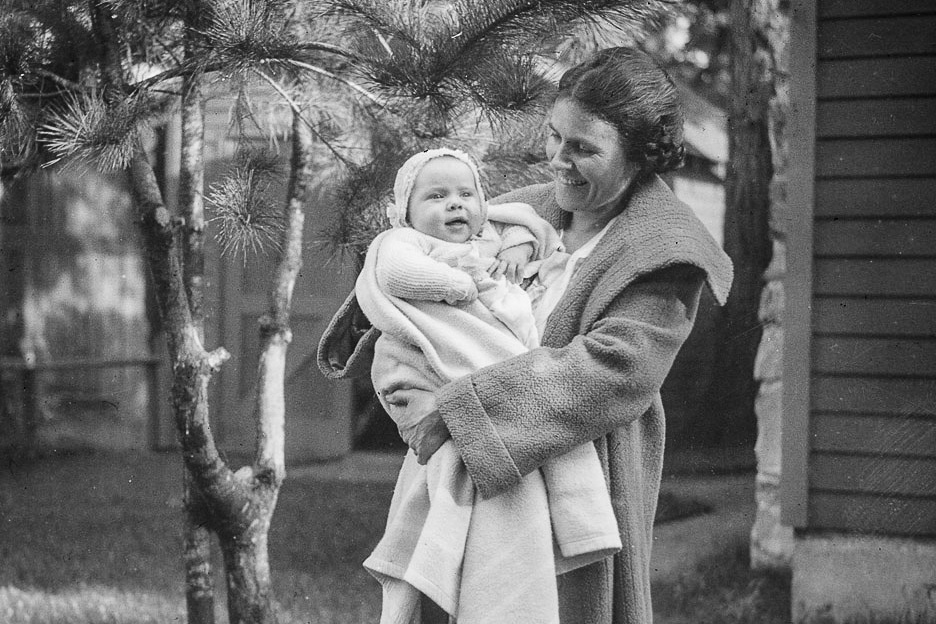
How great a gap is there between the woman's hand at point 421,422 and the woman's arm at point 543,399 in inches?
1.2

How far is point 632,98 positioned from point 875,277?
1.88 metres

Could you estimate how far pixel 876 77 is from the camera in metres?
3.21

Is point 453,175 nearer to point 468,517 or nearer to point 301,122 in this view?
point 468,517

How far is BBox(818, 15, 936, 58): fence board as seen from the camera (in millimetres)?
3148

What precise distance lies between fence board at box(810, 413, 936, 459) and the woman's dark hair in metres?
1.88

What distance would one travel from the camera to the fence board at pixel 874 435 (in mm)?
3215

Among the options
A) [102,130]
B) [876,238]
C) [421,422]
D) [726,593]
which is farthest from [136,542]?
[876,238]

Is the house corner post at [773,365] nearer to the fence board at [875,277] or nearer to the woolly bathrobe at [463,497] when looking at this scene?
the fence board at [875,277]

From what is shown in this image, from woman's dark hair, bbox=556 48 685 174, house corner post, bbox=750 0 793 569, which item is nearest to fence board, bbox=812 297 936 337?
house corner post, bbox=750 0 793 569

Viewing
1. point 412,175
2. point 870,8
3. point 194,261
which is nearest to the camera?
point 412,175

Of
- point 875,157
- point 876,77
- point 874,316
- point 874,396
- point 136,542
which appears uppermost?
point 876,77

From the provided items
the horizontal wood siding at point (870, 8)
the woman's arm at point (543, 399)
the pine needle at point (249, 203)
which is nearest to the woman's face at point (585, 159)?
the woman's arm at point (543, 399)

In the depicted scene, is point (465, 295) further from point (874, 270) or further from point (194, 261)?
point (874, 270)

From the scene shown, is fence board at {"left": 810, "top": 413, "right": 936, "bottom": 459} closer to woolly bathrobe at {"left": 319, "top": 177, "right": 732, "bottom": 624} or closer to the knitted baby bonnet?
woolly bathrobe at {"left": 319, "top": 177, "right": 732, "bottom": 624}
